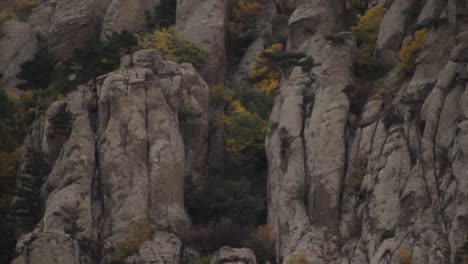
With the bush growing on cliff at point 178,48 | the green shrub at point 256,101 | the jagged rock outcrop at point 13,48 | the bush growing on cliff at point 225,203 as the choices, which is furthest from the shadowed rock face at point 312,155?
the jagged rock outcrop at point 13,48

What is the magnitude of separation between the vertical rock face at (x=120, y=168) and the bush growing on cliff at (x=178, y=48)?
34.4 feet

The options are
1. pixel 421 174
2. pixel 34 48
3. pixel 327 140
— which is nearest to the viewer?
pixel 421 174

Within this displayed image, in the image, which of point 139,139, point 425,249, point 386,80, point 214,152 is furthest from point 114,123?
point 425,249

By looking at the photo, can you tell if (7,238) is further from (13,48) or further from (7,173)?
(13,48)

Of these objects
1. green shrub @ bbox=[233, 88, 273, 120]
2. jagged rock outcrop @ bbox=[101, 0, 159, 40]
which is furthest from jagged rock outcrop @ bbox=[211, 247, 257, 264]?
jagged rock outcrop @ bbox=[101, 0, 159, 40]

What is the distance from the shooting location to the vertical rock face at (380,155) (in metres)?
76.1

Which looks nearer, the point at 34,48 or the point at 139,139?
the point at 139,139

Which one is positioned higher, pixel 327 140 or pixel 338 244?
pixel 327 140

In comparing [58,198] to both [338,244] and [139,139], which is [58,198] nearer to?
[139,139]

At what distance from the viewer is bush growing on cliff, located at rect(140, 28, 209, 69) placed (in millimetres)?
108562

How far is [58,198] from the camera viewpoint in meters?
87.9

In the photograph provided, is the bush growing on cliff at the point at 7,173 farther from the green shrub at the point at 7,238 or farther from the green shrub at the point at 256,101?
the green shrub at the point at 256,101

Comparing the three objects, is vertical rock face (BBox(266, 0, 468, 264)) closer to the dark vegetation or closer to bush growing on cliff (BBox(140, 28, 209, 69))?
bush growing on cliff (BBox(140, 28, 209, 69))

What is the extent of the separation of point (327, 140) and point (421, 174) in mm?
9737
